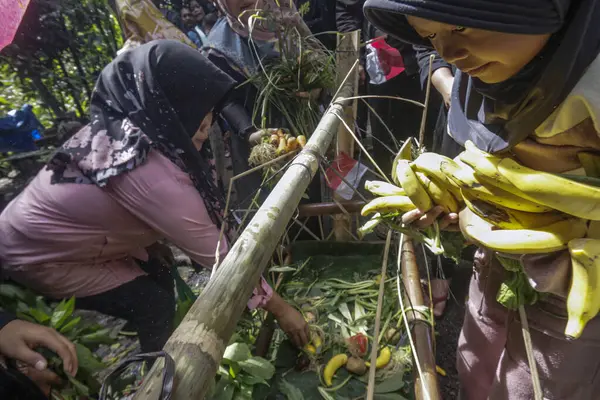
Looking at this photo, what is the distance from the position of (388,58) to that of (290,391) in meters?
2.21

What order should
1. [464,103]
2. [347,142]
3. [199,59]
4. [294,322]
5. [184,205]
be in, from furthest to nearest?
[347,142] < [294,322] < [199,59] < [184,205] < [464,103]

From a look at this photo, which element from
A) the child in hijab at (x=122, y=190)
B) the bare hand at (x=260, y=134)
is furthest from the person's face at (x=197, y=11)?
the child in hijab at (x=122, y=190)

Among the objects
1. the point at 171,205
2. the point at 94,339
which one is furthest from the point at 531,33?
the point at 94,339

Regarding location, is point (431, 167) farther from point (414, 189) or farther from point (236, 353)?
point (236, 353)

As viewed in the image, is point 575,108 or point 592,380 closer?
point 575,108

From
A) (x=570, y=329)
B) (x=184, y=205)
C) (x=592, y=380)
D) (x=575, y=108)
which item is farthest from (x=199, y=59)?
(x=592, y=380)

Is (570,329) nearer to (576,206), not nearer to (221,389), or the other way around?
(576,206)

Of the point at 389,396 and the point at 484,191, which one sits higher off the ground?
the point at 484,191

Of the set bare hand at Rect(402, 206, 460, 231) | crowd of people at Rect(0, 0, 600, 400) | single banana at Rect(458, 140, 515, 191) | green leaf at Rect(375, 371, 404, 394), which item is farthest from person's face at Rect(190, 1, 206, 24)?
green leaf at Rect(375, 371, 404, 394)

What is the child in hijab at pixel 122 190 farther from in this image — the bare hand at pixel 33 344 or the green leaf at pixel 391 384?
the green leaf at pixel 391 384

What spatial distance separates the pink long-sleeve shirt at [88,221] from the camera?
4.76 feet

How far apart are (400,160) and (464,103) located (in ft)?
0.88

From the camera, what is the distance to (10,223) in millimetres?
1491

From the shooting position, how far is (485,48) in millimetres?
790
